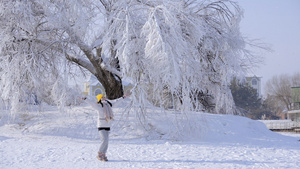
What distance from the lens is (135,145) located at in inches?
388

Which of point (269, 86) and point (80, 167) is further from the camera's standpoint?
point (269, 86)

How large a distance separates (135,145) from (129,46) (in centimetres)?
297

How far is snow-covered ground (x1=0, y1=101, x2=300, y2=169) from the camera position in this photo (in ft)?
24.3

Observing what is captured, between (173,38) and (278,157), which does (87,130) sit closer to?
(173,38)

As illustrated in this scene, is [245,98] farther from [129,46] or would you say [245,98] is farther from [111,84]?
[129,46]

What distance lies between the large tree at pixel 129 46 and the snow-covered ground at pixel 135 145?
126 cm

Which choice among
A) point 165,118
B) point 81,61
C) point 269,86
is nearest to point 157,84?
point 165,118

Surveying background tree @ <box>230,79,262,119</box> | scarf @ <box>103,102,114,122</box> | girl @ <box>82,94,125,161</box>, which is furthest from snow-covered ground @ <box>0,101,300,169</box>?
background tree @ <box>230,79,262,119</box>

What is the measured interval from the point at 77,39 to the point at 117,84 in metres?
3.02

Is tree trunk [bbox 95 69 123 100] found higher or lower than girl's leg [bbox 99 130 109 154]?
higher

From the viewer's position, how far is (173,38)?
921cm

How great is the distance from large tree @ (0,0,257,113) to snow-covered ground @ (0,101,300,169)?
1260 millimetres

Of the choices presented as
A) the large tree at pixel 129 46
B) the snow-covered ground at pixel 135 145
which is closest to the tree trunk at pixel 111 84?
the large tree at pixel 129 46

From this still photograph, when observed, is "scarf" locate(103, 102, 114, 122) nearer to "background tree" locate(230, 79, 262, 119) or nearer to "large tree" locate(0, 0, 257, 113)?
"large tree" locate(0, 0, 257, 113)
